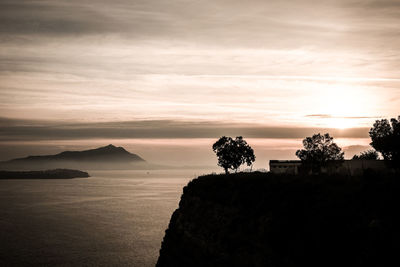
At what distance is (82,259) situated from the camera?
68.3 meters

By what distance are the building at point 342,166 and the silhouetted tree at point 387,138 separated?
2565 millimetres

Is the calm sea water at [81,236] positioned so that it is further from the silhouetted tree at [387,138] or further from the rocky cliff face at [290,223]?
the silhouetted tree at [387,138]

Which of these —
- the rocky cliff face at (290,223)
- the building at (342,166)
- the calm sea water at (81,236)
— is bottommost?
the calm sea water at (81,236)

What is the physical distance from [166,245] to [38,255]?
29.7 m

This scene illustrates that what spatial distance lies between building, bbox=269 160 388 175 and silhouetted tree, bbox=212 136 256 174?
11343 millimetres

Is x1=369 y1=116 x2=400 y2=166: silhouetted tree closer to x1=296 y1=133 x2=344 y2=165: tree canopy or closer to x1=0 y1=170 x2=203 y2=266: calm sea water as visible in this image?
x1=296 y1=133 x2=344 y2=165: tree canopy

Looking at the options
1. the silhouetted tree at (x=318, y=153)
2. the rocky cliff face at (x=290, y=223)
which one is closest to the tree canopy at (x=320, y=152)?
the silhouetted tree at (x=318, y=153)

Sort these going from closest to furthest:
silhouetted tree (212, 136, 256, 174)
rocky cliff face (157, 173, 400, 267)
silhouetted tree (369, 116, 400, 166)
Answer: rocky cliff face (157, 173, 400, 267) → silhouetted tree (369, 116, 400, 166) → silhouetted tree (212, 136, 256, 174)

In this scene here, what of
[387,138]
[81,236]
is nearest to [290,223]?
[387,138]

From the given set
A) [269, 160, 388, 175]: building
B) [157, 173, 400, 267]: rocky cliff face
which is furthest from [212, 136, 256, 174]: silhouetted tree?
[157, 173, 400, 267]: rocky cliff face

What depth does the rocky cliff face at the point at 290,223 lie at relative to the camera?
27969 mm

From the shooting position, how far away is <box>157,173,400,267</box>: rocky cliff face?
28.0 meters

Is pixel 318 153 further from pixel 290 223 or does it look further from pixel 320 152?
pixel 290 223

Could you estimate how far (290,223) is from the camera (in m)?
34.2
